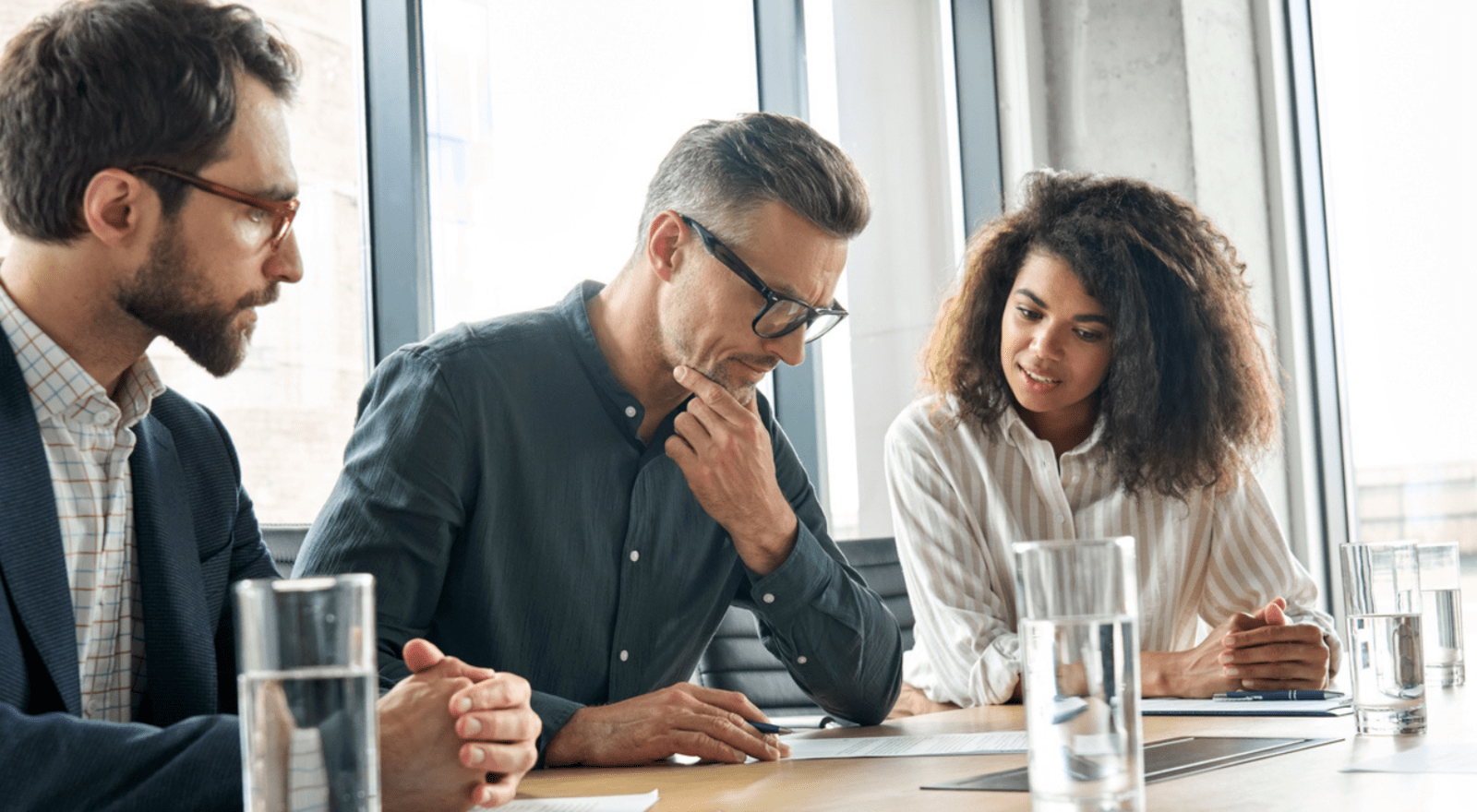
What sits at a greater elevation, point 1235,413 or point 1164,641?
point 1235,413

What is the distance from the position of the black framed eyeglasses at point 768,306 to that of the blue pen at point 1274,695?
2.42 feet

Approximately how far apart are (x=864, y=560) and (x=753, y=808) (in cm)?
168

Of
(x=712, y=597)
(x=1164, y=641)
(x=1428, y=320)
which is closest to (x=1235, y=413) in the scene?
(x=1164, y=641)

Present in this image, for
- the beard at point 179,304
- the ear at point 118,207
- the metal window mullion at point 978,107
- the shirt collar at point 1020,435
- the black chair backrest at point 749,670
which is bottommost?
the black chair backrest at point 749,670

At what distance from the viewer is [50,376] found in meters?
1.24

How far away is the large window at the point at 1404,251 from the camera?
3.54 m

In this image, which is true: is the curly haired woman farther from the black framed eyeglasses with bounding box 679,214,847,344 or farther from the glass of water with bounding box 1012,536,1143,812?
the glass of water with bounding box 1012,536,1143,812

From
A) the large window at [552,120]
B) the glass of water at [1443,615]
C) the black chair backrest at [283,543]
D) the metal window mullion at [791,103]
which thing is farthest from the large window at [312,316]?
the glass of water at [1443,615]

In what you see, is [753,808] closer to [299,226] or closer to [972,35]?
[299,226]

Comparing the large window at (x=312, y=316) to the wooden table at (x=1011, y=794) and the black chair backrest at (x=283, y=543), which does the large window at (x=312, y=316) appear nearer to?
the black chair backrest at (x=283, y=543)

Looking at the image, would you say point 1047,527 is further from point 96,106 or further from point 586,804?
point 96,106

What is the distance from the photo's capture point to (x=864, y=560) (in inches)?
104

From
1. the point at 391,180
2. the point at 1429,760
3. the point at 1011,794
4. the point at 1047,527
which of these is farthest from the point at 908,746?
the point at 391,180

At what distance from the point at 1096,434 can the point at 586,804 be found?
1.57m
